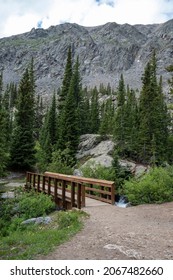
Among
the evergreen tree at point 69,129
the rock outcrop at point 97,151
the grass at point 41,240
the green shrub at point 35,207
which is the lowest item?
the green shrub at point 35,207

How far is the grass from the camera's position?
7.62 metres

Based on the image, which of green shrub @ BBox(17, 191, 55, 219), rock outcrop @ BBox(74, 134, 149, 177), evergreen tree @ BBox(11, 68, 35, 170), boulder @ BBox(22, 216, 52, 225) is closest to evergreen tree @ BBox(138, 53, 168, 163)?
rock outcrop @ BBox(74, 134, 149, 177)

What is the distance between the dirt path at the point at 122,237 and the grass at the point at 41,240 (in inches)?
11.8

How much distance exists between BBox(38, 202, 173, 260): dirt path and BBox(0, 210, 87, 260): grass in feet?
0.98

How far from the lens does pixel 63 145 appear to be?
4122 cm

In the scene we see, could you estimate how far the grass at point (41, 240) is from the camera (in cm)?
762

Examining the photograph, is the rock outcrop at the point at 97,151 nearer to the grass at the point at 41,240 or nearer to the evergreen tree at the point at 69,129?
the evergreen tree at the point at 69,129

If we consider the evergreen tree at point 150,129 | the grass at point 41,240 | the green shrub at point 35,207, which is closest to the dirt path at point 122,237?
the grass at point 41,240

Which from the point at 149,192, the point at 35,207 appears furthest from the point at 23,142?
the point at 149,192

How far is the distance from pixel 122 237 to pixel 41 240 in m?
2.35

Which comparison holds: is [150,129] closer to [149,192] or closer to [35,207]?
[149,192]

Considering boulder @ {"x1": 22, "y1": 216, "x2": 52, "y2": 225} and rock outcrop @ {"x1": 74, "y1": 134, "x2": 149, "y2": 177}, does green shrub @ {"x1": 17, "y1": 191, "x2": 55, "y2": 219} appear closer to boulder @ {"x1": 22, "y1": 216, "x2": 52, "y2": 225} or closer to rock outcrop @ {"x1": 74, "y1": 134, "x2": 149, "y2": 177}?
boulder @ {"x1": 22, "y1": 216, "x2": 52, "y2": 225}
